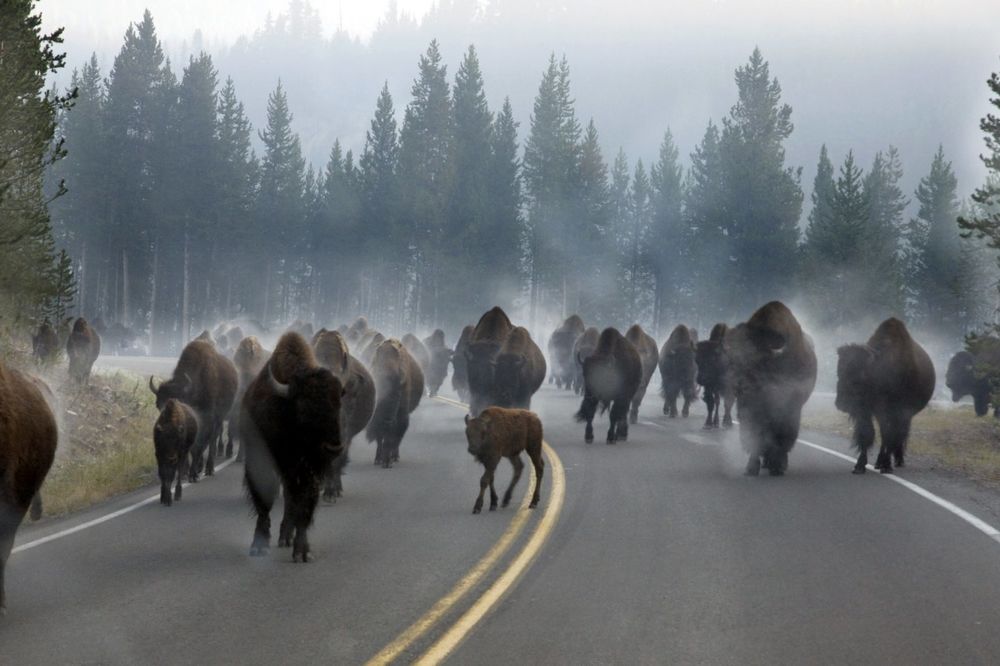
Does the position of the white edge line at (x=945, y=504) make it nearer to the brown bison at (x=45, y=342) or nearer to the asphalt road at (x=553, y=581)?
the asphalt road at (x=553, y=581)

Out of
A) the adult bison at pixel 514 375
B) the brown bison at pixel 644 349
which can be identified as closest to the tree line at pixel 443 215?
the brown bison at pixel 644 349

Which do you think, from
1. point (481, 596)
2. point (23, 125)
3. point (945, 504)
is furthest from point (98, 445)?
point (945, 504)

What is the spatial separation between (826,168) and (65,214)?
54.8 metres

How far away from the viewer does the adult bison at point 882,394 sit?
1583 cm

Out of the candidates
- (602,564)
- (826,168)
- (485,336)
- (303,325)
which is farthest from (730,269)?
(602,564)

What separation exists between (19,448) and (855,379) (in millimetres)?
11894

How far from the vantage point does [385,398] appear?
655 inches

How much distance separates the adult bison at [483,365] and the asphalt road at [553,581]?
24.0 ft

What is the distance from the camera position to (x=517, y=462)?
12922mm

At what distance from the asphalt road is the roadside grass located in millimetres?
4020

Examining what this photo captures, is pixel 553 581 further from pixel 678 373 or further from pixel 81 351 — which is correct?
pixel 678 373

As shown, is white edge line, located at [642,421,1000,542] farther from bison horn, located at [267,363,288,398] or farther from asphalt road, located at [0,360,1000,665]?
bison horn, located at [267,363,288,398]

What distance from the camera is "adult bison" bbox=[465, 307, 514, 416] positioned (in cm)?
2107

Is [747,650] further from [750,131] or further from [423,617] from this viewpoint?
[750,131]
